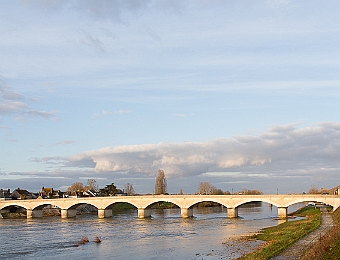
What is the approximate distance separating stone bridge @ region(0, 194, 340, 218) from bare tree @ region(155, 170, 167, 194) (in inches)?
1943

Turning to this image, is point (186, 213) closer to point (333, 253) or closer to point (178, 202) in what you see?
point (178, 202)

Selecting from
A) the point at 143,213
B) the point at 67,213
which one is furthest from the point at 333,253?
the point at 67,213

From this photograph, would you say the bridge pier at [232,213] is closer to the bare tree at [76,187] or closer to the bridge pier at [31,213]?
the bridge pier at [31,213]

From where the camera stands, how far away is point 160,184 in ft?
472

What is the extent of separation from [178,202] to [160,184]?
5938 centimetres

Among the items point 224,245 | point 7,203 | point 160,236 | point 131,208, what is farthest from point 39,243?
point 131,208

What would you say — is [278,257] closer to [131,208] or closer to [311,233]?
[311,233]

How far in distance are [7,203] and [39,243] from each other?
60.6 metres

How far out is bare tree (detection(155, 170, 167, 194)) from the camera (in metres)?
143

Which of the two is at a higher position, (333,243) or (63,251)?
(333,243)

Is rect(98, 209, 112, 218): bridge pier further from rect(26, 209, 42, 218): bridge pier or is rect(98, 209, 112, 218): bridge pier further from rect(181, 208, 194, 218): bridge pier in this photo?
rect(26, 209, 42, 218): bridge pier

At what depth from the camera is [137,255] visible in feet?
117

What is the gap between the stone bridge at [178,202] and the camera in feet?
246

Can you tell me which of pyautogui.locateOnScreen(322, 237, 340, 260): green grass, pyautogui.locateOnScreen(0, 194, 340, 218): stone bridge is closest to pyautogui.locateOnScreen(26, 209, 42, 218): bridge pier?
pyautogui.locateOnScreen(0, 194, 340, 218): stone bridge
